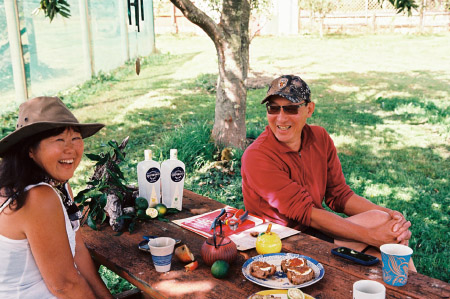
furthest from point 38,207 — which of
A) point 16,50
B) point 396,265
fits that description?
point 16,50

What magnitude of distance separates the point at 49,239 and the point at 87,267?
0.49 metres

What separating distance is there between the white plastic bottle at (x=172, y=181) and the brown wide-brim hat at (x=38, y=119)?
0.84 meters

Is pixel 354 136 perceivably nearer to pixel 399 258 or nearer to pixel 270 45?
pixel 399 258

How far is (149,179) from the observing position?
2840mm

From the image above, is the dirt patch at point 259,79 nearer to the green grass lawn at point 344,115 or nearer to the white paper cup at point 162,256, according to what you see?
the green grass lawn at point 344,115

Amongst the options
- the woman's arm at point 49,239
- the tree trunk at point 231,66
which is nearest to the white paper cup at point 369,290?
the woman's arm at point 49,239

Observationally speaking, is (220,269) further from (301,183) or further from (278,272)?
(301,183)

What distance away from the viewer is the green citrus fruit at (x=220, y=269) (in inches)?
81.0

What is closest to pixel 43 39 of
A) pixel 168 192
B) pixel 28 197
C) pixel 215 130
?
pixel 215 130

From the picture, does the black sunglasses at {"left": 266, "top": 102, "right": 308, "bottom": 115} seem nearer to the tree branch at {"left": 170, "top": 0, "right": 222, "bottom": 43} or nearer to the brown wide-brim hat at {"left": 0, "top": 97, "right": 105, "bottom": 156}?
the brown wide-brim hat at {"left": 0, "top": 97, "right": 105, "bottom": 156}

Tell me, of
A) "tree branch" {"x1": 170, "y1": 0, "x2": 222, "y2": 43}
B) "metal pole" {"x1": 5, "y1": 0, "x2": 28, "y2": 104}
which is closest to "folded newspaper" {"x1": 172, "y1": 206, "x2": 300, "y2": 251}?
"tree branch" {"x1": 170, "y1": 0, "x2": 222, "y2": 43}

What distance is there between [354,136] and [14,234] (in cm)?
669

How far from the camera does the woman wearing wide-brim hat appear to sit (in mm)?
1935

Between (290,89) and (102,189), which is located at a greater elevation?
(290,89)
